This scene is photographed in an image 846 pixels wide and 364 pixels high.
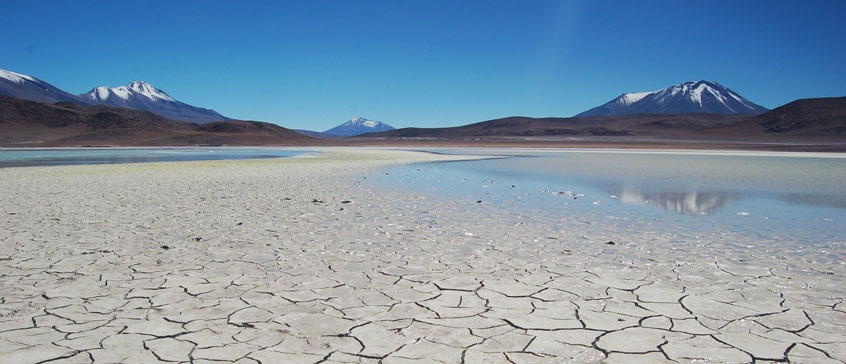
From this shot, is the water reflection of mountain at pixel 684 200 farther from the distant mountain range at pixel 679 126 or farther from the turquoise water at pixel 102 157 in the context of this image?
the distant mountain range at pixel 679 126

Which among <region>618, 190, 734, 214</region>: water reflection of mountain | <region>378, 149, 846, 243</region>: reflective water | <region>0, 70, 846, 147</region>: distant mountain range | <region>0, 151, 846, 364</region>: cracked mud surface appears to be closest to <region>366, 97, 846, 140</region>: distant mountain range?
<region>0, 70, 846, 147</region>: distant mountain range

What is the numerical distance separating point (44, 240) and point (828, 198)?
38.2ft

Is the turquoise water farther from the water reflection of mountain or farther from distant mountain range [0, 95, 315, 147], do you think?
distant mountain range [0, 95, 315, 147]

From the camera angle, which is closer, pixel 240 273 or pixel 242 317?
pixel 242 317

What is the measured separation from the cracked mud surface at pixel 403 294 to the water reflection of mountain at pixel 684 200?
7.25 ft

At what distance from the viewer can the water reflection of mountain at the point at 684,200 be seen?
794 cm

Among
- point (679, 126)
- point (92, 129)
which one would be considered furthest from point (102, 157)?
point (679, 126)

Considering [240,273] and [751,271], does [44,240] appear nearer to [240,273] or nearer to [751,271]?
[240,273]

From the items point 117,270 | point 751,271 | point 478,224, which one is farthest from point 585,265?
point 117,270

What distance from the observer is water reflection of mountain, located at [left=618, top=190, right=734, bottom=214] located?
26.1ft

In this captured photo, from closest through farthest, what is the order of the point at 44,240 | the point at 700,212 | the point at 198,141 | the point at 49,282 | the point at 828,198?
1. the point at 49,282
2. the point at 44,240
3. the point at 700,212
4. the point at 828,198
5. the point at 198,141

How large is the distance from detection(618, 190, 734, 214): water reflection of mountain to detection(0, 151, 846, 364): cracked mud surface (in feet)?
7.25

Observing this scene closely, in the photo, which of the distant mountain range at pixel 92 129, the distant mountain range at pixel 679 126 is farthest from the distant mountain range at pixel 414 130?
the distant mountain range at pixel 679 126

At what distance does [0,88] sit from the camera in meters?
186
